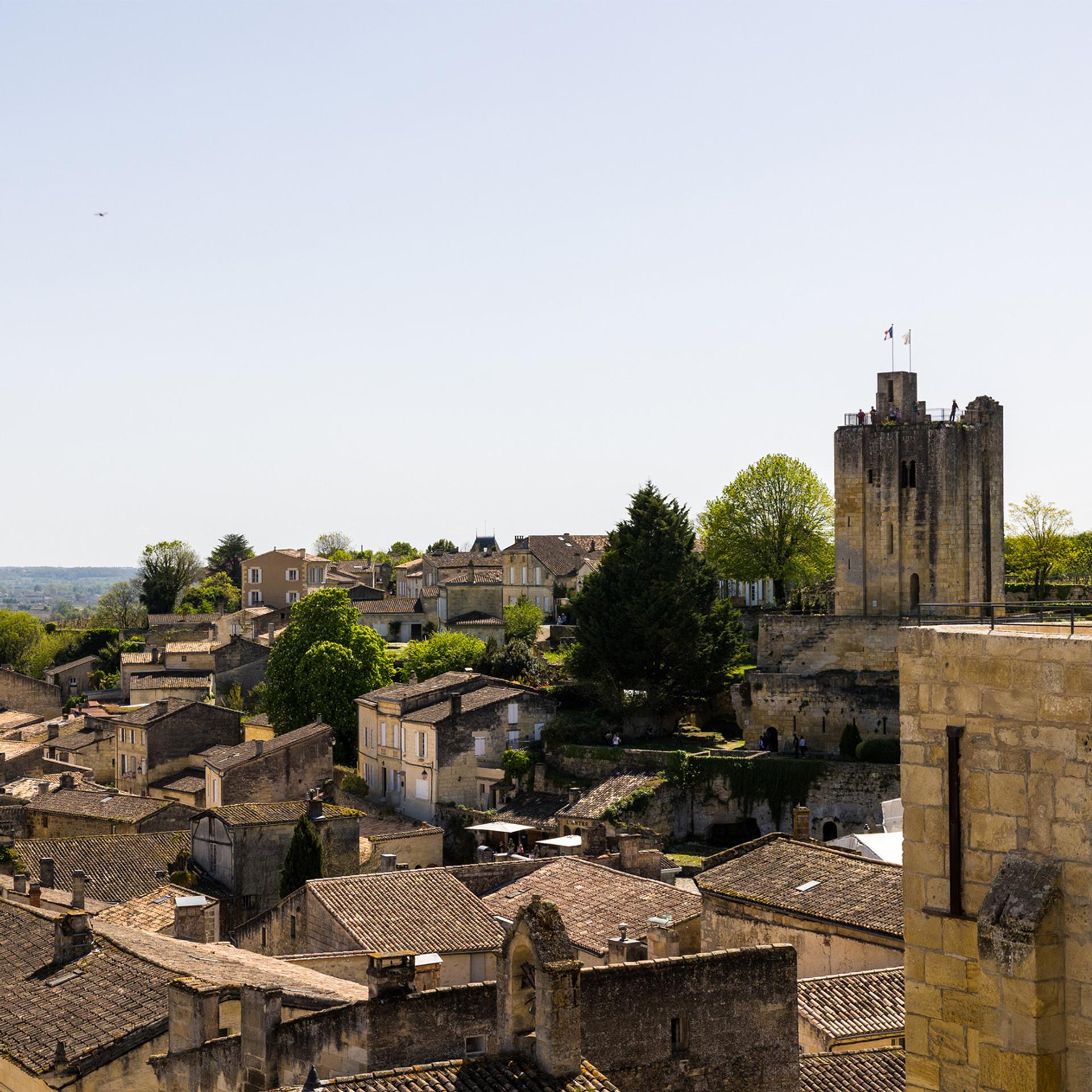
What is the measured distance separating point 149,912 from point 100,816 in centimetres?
2206

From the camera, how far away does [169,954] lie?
23391 millimetres

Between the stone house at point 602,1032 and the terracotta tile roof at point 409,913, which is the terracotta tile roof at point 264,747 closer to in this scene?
the terracotta tile roof at point 409,913

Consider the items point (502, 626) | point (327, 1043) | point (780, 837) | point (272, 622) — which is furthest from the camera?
point (272, 622)

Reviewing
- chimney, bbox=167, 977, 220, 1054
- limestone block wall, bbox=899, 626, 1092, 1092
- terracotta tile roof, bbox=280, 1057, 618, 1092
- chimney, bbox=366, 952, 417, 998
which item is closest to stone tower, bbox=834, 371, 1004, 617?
chimney, bbox=366, 952, 417, 998

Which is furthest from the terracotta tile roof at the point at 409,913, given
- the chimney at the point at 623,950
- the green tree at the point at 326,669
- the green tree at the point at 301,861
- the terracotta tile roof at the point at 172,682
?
the terracotta tile roof at the point at 172,682

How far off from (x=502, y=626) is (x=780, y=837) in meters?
54.0

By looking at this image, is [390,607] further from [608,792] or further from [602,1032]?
[602,1032]

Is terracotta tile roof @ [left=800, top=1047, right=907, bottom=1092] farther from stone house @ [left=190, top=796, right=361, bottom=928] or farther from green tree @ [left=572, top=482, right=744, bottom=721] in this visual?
green tree @ [left=572, top=482, right=744, bottom=721]

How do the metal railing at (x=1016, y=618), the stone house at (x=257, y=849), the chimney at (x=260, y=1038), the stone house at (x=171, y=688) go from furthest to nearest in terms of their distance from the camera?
1. the stone house at (x=171, y=688)
2. the stone house at (x=257, y=849)
3. the chimney at (x=260, y=1038)
4. the metal railing at (x=1016, y=618)

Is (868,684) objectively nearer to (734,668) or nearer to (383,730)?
(734,668)

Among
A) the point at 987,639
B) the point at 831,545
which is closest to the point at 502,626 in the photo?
the point at 831,545

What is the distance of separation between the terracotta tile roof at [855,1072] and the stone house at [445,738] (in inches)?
1404

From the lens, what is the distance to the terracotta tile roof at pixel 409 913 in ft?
87.0

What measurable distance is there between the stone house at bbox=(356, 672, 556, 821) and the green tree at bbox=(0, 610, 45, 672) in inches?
2270
